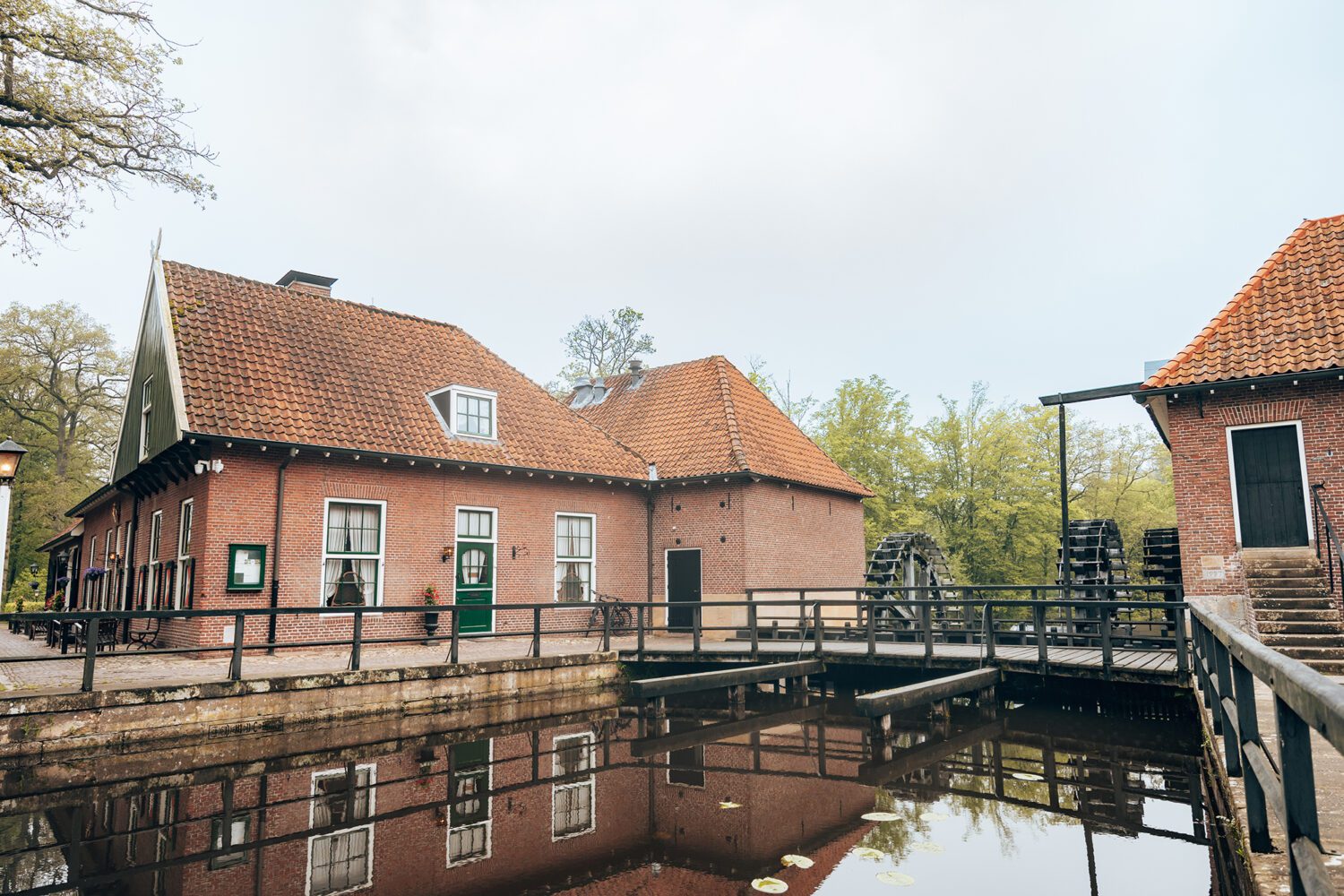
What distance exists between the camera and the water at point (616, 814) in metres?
5.00

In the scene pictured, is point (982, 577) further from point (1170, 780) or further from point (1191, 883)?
point (1191, 883)

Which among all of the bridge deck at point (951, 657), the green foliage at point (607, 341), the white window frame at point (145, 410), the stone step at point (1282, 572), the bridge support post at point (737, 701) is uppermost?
the green foliage at point (607, 341)

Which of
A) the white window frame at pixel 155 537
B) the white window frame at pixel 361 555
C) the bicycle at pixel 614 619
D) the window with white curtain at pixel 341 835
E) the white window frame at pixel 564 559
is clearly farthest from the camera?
the bicycle at pixel 614 619

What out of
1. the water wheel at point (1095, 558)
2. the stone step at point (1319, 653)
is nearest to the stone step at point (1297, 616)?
the stone step at point (1319, 653)

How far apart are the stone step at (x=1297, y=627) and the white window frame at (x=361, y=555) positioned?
1303 cm

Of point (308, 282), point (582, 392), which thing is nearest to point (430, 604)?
point (308, 282)

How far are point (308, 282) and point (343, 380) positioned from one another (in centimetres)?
394

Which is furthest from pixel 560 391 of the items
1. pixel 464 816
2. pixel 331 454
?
pixel 464 816

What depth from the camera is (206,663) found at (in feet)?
39.8

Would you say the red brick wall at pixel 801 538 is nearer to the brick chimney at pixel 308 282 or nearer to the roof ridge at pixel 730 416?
the roof ridge at pixel 730 416

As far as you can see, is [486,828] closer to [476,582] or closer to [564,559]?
[476,582]

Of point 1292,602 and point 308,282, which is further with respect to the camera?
point 308,282

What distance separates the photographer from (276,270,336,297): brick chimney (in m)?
18.4

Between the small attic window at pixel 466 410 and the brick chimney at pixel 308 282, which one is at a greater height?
the brick chimney at pixel 308 282
